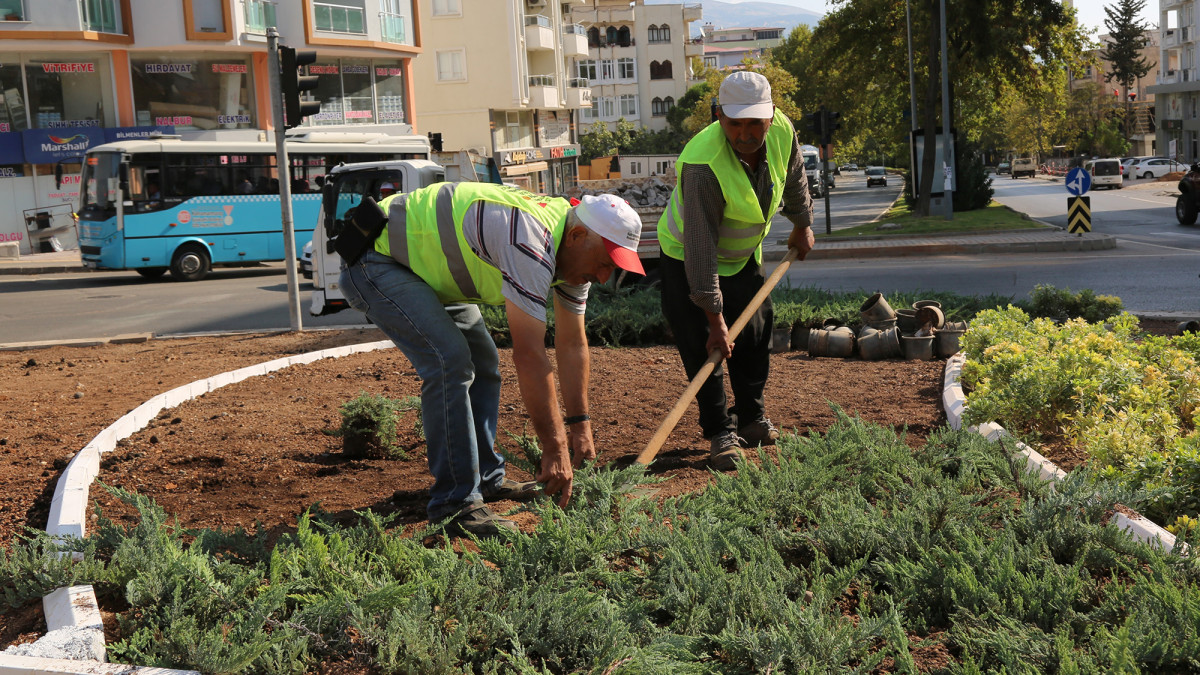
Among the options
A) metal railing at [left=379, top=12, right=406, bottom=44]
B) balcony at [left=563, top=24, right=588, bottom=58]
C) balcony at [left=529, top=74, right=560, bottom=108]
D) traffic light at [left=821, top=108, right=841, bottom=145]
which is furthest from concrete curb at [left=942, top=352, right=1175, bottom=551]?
balcony at [left=563, top=24, right=588, bottom=58]

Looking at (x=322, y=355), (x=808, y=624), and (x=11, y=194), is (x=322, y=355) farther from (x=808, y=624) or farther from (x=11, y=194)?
(x=11, y=194)

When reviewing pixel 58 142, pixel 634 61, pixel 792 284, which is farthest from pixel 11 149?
pixel 634 61

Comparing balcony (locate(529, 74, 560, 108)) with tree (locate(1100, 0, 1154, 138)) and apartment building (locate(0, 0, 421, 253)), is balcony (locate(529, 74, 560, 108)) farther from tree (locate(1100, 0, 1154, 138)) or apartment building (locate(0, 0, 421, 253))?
tree (locate(1100, 0, 1154, 138))

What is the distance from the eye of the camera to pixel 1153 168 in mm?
61188

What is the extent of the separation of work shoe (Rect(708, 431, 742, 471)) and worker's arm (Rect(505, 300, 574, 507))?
140cm

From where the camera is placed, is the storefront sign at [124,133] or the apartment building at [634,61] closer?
the storefront sign at [124,133]

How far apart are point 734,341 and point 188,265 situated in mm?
19977

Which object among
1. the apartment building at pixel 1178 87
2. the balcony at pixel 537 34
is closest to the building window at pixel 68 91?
the balcony at pixel 537 34

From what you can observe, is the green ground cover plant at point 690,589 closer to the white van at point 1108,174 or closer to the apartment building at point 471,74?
the apartment building at point 471,74

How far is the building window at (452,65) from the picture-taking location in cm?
4944

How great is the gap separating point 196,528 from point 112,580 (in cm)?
83

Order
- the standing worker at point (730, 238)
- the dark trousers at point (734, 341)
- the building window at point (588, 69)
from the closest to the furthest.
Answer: the standing worker at point (730, 238) < the dark trousers at point (734, 341) < the building window at point (588, 69)

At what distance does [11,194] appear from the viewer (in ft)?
102

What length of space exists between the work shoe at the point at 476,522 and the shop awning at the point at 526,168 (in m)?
44.1
